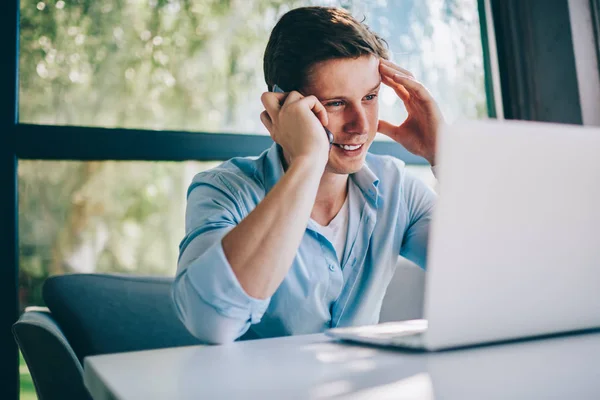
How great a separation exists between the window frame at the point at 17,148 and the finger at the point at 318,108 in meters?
0.82

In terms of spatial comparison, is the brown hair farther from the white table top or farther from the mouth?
the white table top

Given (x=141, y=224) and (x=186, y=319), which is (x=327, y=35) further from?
(x=141, y=224)

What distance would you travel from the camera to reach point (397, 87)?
160 cm

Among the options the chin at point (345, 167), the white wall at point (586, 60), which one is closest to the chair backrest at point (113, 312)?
the chin at point (345, 167)

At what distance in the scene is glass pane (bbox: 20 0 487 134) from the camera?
1.92 metres

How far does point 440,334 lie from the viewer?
70 cm

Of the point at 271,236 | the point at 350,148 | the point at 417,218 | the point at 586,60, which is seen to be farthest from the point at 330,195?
the point at 586,60

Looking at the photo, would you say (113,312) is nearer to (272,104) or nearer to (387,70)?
(272,104)

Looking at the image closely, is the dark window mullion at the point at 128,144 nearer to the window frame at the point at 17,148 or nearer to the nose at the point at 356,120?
the window frame at the point at 17,148

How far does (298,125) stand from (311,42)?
0.32 metres

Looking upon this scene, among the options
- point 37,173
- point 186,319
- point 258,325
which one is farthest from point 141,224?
point 186,319

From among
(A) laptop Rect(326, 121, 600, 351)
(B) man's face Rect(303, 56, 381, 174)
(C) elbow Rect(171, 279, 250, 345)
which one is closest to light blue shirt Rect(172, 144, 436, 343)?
(C) elbow Rect(171, 279, 250, 345)

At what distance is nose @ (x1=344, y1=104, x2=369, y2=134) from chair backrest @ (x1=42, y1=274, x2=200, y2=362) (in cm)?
80

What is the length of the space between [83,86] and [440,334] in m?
1.65
